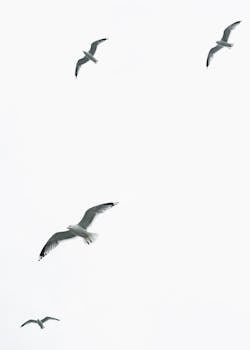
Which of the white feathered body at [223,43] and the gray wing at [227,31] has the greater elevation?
the gray wing at [227,31]

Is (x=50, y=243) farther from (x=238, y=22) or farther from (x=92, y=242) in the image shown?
(x=238, y=22)

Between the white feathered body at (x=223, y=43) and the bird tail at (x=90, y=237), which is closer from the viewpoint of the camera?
the bird tail at (x=90, y=237)

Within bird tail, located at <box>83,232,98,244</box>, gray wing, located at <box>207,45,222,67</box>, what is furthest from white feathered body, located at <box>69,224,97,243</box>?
gray wing, located at <box>207,45,222,67</box>

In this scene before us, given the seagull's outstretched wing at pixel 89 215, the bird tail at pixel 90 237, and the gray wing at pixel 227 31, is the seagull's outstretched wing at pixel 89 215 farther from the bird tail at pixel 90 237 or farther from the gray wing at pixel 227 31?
the gray wing at pixel 227 31

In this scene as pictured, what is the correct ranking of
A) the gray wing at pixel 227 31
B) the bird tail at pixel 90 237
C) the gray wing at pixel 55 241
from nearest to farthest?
the bird tail at pixel 90 237
the gray wing at pixel 55 241
the gray wing at pixel 227 31

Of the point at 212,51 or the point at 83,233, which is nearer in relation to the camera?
the point at 83,233

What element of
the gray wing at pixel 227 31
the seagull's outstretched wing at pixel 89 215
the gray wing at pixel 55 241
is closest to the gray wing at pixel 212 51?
the gray wing at pixel 227 31

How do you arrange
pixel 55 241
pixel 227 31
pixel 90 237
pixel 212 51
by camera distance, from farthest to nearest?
pixel 212 51, pixel 227 31, pixel 55 241, pixel 90 237

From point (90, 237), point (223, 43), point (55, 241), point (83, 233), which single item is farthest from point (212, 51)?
point (90, 237)

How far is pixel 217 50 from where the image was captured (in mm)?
57406

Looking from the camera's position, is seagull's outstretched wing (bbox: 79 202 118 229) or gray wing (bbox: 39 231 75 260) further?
gray wing (bbox: 39 231 75 260)

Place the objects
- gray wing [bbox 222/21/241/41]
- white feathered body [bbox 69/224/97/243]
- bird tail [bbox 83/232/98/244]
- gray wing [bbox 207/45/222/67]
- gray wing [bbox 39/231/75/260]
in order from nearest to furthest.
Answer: bird tail [bbox 83/232/98/244], white feathered body [bbox 69/224/97/243], gray wing [bbox 39/231/75/260], gray wing [bbox 222/21/241/41], gray wing [bbox 207/45/222/67]

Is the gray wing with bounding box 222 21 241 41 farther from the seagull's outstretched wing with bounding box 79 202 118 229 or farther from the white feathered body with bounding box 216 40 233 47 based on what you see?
the seagull's outstretched wing with bounding box 79 202 118 229

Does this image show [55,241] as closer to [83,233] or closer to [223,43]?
[83,233]
